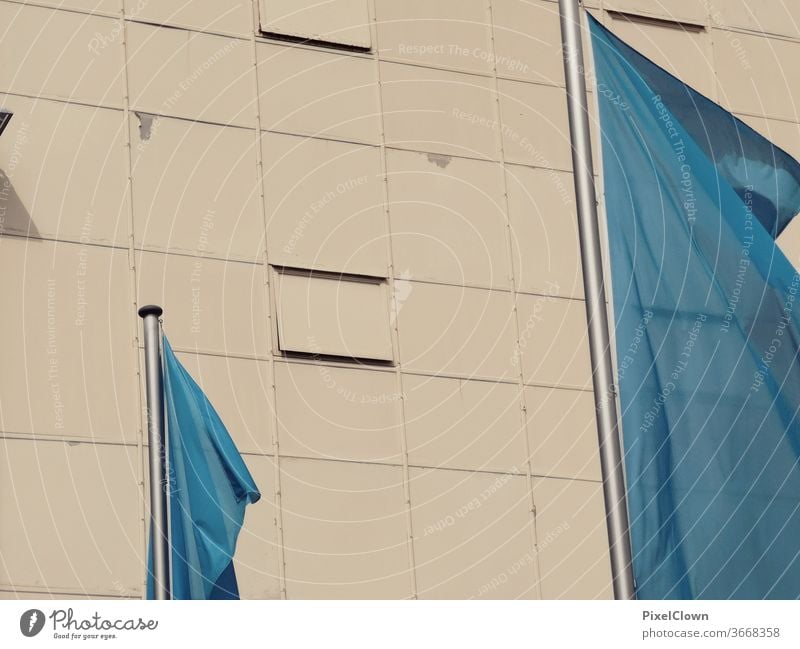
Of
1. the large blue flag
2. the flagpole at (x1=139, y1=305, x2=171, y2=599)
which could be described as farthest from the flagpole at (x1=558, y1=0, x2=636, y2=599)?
the flagpole at (x1=139, y1=305, x2=171, y2=599)

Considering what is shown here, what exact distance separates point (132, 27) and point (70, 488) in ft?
18.3

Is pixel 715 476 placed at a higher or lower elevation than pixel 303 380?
lower

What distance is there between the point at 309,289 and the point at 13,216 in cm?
341

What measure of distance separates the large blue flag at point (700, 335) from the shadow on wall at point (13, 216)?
342 inches

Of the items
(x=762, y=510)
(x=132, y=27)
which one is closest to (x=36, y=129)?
(x=132, y=27)

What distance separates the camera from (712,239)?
15.1 meters

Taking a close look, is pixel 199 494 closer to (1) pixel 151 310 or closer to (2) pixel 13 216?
(1) pixel 151 310

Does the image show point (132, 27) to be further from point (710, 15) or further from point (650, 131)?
point (650, 131)

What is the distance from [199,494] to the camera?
58.6 ft

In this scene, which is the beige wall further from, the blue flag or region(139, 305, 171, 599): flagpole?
region(139, 305, 171, 599): flagpole

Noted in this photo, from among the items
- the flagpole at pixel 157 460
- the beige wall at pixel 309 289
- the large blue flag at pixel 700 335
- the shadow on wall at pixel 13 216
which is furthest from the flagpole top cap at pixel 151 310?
the large blue flag at pixel 700 335

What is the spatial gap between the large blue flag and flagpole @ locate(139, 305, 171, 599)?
4639mm
